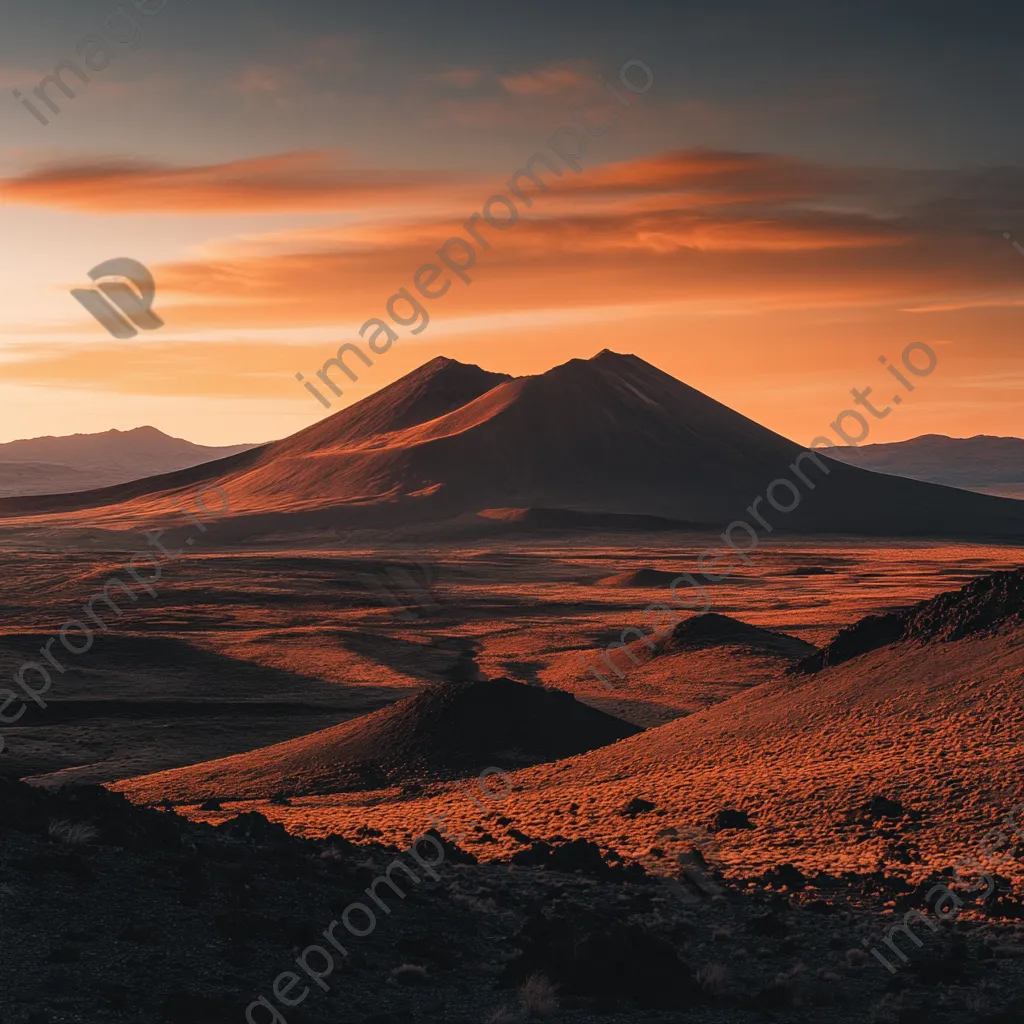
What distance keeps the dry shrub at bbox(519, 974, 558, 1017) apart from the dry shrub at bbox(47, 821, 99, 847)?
25.2ft

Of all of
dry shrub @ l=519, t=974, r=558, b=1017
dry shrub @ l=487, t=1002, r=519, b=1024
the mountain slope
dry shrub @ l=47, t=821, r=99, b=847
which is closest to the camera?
dry shrub @ l=487, t=1002, r=519, b=1024

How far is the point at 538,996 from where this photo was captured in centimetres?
1591

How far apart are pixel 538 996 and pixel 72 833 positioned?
8.22 meters

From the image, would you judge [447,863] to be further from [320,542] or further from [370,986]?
[320,542]

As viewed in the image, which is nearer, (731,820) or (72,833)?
(72,833)

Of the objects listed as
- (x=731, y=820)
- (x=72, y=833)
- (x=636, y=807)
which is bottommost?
(x=636, y=807)

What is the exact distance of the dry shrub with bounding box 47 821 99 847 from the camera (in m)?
18.3

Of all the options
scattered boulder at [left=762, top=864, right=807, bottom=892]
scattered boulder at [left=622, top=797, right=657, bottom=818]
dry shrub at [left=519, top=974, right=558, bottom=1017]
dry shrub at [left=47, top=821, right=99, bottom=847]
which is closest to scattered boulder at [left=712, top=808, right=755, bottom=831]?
scattered boulder at [left=622, top=797, right=657, bottom=818]

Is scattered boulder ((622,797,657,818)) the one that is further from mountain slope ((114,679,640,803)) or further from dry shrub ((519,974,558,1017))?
dry shrub ((519,974,558,1017))

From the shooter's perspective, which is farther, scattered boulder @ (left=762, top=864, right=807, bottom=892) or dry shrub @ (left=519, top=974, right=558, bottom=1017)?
scattered boulder @ (left=762, top=864, right=807, bottom=892)

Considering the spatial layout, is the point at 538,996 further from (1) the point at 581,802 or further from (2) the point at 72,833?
(1) the point at 581,802

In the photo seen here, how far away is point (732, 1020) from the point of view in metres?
16.0

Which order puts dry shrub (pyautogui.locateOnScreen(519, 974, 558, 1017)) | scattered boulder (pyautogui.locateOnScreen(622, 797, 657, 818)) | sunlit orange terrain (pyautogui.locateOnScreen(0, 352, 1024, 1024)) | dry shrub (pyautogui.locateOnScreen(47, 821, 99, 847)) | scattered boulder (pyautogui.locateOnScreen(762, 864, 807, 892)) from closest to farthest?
dry shrub (pyautogui.locateOnScreen(519, 974, 558, 1017))
sunlit orange terrain (pyautogui.locateOnScreen(0, 352, 1024, 1024))
dry shrub (pyautogui.locateOnScreen(47, 821, 99, 847))
scattered boulder (pyautogui.locateOnScreen(762, 864, 807, 892))
scattered boulder (pyautogui.locateOnScreen(622, 797, 657, 818))

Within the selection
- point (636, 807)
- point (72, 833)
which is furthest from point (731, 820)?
point (72, 833)
